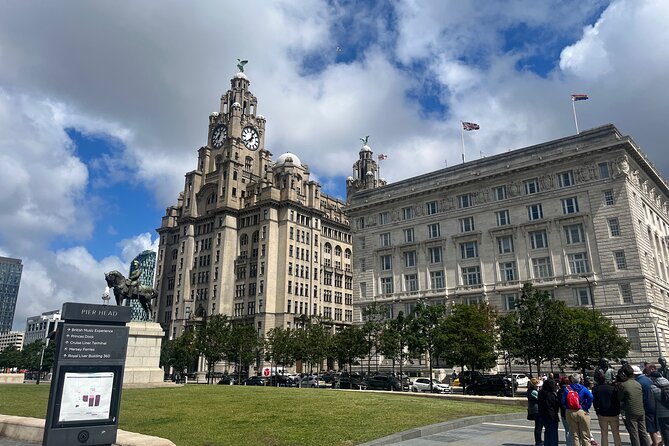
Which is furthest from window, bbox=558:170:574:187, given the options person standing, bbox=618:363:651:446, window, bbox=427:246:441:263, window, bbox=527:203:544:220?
person standing, bbox=618:363:651:446

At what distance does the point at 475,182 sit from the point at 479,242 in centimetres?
852

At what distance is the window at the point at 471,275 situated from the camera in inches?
2517

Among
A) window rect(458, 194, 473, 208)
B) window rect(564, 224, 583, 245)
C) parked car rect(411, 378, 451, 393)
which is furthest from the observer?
window rect(458, 194, 473, 208)

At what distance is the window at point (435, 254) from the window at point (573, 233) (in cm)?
1658

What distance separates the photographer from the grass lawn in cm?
1517

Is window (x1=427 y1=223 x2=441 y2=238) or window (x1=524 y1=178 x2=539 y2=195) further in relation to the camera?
window (x1=427 y1=223 x2=441 y2=238)

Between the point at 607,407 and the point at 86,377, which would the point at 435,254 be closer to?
the point at 607,407

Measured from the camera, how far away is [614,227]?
5531cm

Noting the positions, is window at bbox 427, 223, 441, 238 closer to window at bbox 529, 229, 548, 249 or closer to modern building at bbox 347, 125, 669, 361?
modern building at bbox 347, 125, 669, 361

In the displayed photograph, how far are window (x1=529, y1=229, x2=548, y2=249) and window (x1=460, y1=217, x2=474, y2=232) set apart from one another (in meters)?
7.93

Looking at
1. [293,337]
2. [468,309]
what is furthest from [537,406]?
[293,337]

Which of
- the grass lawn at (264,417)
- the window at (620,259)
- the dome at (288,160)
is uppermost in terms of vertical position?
the dome at (288,160)

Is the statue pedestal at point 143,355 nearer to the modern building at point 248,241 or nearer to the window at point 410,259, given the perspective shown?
Result: the window at point 410,259

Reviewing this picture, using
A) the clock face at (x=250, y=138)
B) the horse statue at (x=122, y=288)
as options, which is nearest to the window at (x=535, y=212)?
the horse statue at (x=122, y=288)
